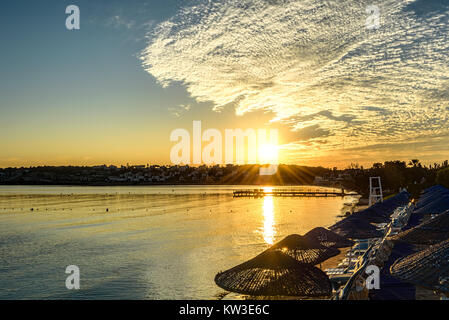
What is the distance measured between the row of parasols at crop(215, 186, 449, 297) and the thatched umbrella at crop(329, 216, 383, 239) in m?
0.07

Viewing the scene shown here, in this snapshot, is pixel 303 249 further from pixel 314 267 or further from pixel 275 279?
pixel 275 279

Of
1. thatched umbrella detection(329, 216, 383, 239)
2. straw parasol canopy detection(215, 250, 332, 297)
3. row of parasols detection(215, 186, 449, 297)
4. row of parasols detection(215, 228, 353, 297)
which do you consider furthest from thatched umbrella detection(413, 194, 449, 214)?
straw parasol canopy detection(215, 250, 332, 297)

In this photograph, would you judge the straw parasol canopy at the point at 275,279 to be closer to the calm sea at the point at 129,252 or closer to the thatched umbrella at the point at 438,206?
the calm sea at the point at 129,252

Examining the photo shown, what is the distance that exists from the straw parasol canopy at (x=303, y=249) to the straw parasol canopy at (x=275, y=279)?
437cm

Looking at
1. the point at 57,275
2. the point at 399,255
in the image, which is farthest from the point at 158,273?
the point at 399,255

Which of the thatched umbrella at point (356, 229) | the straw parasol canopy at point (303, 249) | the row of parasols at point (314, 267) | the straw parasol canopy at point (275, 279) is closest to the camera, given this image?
the row of parasols at point (314, 267)

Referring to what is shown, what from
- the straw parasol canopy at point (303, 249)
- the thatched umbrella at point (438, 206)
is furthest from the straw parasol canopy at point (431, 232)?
the thatched umbrella at point (438, 206)

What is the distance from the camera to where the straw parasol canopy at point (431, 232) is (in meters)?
16.0

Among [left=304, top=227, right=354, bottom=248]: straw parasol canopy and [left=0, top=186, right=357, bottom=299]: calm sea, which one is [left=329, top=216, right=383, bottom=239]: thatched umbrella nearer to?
[left=304, top=227, right=354, bottom=248]: straw parasol canopy

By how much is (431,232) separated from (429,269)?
25.1ft

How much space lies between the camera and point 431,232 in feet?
55.0

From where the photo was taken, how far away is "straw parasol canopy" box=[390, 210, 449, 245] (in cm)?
1600

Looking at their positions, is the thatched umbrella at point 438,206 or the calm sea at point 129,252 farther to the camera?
the thatched umbrella at point 438,206
